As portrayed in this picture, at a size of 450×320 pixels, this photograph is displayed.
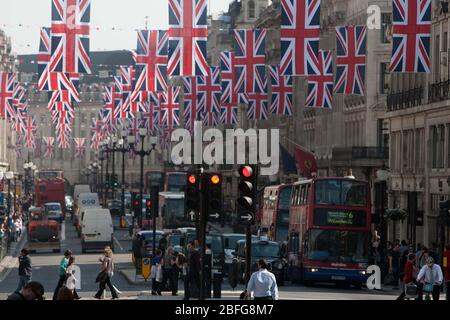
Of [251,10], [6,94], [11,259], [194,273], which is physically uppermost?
[251,10]

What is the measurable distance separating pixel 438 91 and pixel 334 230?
58.6 ft

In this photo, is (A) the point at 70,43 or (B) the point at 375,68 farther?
(B) the point at 375,68

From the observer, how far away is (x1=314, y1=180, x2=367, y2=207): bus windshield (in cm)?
4925

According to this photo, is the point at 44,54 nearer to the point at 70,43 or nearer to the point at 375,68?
the point at 70,43

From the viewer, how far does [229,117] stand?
260 ft

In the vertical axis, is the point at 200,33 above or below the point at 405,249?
above

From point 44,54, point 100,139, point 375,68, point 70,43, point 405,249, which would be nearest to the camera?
point 405,249

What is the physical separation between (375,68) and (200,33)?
31.1 meters

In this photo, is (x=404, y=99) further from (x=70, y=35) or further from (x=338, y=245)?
(x=338, y=245)

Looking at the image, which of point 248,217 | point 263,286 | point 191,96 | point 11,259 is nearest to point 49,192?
point 191,96

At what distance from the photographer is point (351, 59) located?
2245 inches

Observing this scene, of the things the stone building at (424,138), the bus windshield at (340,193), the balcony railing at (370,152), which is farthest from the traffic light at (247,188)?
the balcony railing at (370,152)
